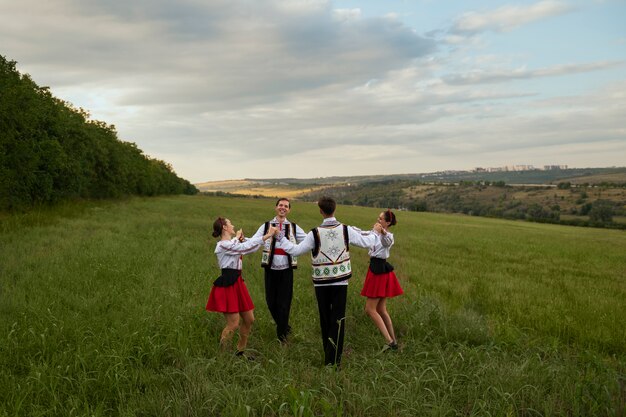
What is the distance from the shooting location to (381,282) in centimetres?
767

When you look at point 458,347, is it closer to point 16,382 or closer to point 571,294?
point 16,382

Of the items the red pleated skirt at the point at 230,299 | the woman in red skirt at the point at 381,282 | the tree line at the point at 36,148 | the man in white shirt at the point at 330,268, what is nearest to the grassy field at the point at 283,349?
the woman in red skirt at the point at 381,282

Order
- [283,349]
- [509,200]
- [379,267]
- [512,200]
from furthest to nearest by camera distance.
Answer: [509,200] < [512,200] < [379,267] < [283,349]

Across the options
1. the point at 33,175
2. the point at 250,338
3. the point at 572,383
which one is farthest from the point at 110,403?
the point at 33,175

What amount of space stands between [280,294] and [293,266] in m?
0.52

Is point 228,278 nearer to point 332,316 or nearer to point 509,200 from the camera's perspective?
point 332,316

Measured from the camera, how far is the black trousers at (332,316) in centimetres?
671

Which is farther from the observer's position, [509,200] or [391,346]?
[509,200]

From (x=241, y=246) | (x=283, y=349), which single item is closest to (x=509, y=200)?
(x=283, y=349)

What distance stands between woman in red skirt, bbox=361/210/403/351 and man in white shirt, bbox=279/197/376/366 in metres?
0.91

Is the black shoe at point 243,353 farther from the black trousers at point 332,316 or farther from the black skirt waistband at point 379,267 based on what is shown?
the black skirt waistband at point 379,267

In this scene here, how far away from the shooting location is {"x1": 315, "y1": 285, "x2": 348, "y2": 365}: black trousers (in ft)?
22.0

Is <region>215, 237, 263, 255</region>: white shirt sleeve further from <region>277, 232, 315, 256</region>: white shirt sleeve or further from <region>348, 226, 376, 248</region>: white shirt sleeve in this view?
<region>348, 226, 376, 248</region>: white shirt sleeve

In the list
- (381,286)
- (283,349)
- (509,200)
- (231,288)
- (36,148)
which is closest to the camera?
(231,288)
